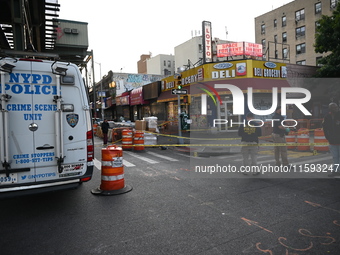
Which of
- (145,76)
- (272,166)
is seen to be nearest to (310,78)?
(272,166)

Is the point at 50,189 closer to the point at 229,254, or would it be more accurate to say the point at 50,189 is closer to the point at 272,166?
the point at 229,254

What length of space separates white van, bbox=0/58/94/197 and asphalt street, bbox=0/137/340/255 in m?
0.72

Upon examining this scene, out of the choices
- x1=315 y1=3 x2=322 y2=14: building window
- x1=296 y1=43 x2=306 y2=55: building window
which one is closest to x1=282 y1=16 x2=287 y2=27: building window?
x1=296 y1=43 x2=306 y2=55: building window

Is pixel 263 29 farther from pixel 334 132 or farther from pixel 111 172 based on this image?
pixel 111 172

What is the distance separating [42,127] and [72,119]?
0.55 metres

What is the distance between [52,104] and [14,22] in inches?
221

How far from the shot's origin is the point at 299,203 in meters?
4.93

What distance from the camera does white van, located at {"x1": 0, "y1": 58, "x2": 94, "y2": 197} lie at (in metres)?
4.29

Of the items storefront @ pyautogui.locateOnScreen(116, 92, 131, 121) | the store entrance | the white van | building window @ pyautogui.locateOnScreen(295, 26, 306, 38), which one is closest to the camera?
the white van

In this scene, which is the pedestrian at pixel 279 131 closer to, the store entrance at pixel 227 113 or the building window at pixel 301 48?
the store entrance at pixel 227 113

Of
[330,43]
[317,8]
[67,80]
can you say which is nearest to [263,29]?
[317,8]

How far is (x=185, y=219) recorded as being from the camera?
4.29 metres

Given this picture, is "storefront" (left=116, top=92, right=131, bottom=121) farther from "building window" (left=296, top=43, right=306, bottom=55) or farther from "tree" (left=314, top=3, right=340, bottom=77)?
"building window" (left=296, top=43, right=306, bottom=55)

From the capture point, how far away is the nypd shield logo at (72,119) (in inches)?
188
